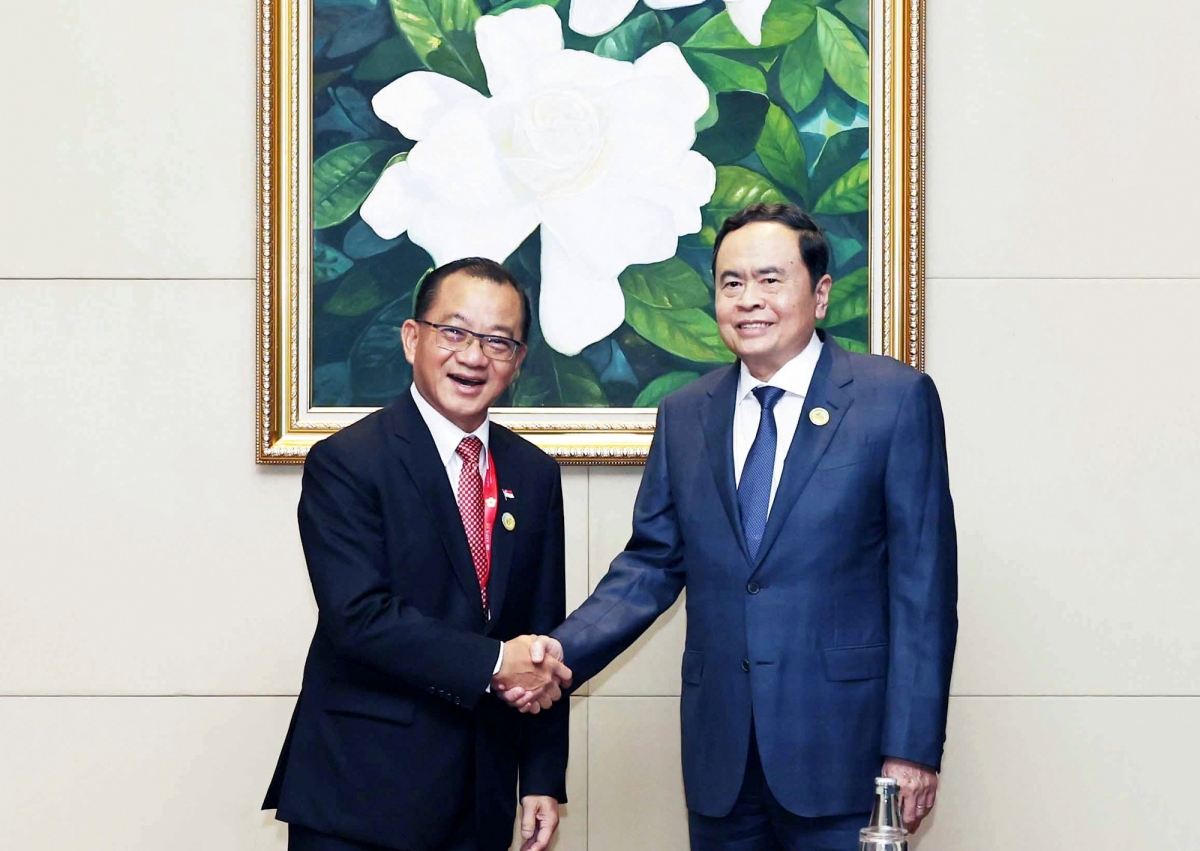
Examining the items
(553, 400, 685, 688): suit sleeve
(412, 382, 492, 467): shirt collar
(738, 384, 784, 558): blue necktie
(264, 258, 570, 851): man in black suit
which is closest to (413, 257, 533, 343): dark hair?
(264, 258, 570, 851): man in black suit

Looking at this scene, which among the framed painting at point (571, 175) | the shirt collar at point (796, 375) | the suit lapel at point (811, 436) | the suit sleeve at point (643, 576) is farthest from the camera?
the framed painting at point (571, 175)

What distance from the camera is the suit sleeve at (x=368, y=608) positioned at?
2131mm

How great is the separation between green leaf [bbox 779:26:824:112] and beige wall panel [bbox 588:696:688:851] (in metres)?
1.44

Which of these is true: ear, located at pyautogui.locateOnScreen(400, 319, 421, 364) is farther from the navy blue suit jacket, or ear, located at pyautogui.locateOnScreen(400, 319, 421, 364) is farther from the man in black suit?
the navy blue suit jacket

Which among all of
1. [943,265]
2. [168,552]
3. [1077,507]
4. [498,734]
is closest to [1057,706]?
[1077,507]

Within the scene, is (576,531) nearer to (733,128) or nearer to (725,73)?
(733,128)

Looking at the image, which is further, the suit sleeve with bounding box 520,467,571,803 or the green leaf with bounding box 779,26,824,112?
the green leaf with bounding box 779,26,824,112

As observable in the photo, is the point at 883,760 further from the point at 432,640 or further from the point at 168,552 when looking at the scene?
the point at 168,552

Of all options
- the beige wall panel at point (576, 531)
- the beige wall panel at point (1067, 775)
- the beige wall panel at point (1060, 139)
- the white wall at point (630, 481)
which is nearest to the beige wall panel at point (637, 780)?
the white wall at point (630, 481)

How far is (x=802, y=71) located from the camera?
3.02m

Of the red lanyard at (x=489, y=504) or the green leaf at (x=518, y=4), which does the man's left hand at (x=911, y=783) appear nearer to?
the red lanyard at (x=489, y=504)

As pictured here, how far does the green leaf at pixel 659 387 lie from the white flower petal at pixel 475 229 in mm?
454

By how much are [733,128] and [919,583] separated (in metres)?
1.33

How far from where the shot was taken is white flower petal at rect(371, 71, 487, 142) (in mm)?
3020
